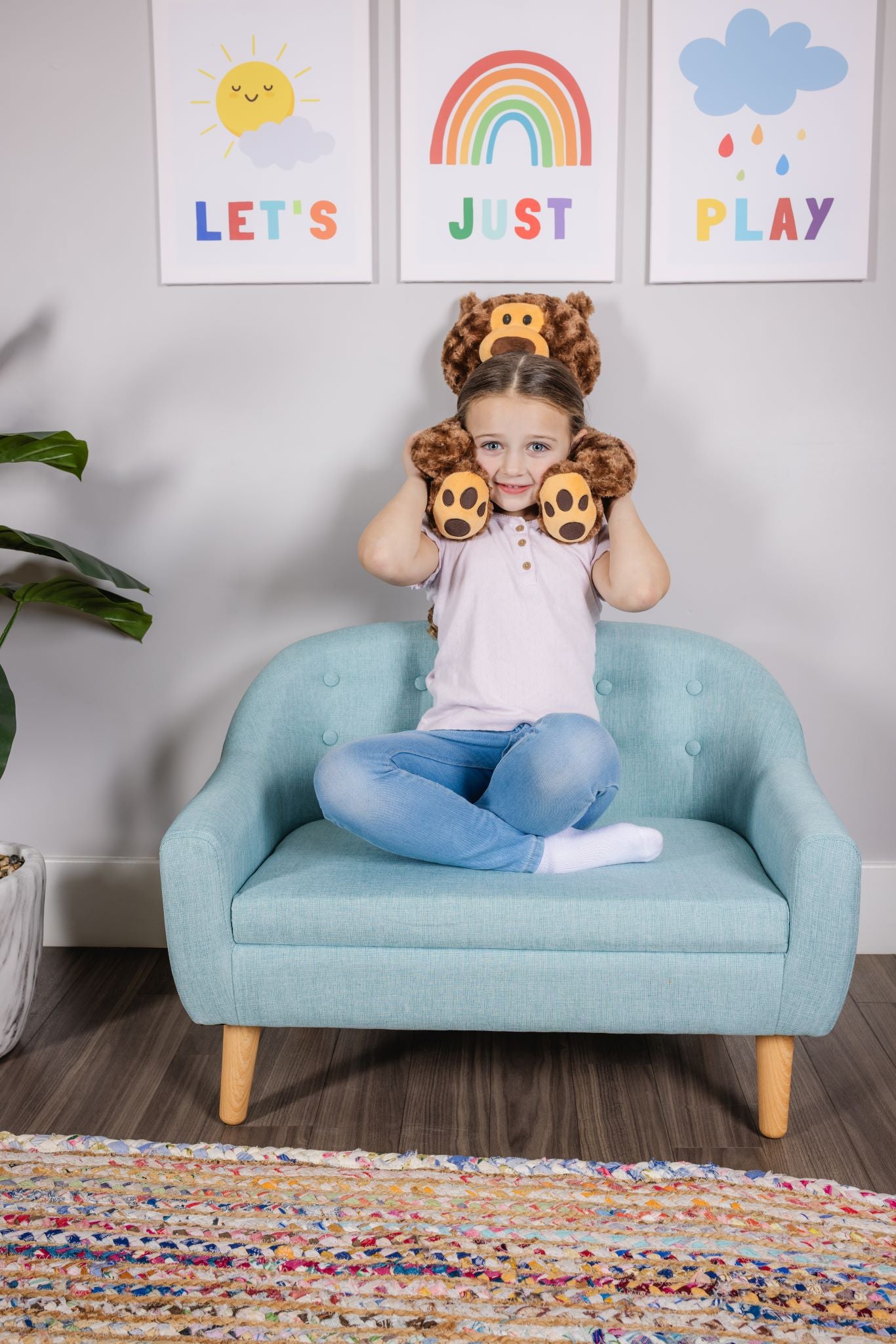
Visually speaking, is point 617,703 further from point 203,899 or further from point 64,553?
point 64,553

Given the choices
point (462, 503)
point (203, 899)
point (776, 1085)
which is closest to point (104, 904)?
point (203, 899)

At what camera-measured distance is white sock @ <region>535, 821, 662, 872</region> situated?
1642 mm

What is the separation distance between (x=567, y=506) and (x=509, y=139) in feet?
2.62

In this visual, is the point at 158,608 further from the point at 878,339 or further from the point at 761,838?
the point at 878,339

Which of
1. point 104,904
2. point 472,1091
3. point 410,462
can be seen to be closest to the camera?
point 472,1091

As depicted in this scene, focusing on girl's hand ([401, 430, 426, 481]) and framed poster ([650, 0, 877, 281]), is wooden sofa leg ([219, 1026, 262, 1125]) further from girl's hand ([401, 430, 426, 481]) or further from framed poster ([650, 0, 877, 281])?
framed poster ([650, 0, 877, 281])

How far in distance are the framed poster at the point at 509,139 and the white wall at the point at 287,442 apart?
1.7 inches

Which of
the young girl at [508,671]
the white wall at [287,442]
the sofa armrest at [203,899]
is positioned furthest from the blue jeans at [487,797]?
the white wall at [287,442]

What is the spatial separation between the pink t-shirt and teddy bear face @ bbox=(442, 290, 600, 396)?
0.94ft

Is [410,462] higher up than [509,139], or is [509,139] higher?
Answer: [509,139]

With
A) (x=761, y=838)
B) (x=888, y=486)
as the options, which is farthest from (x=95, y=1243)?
(x=888, y=486)

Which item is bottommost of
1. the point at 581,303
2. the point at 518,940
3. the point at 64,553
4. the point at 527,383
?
the point at 518,940

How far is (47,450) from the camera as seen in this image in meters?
1.86

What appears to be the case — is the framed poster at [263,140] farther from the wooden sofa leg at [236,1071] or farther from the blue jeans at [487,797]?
the wooden sofa leg at [236,1071]
